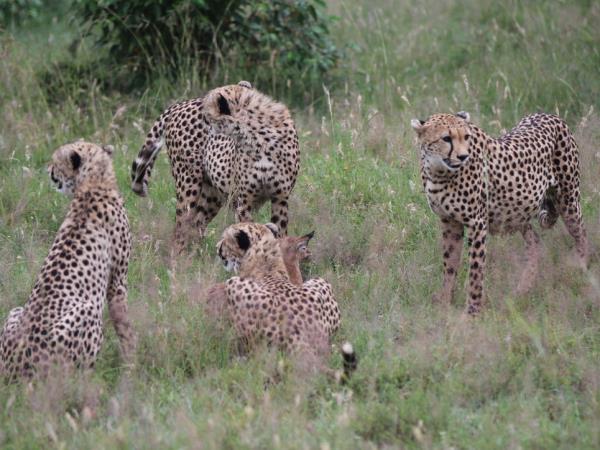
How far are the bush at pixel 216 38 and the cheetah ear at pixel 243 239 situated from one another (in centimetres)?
283

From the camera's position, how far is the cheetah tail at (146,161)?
21.7ft

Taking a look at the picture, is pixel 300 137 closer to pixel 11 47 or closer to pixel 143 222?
pixel 143 222

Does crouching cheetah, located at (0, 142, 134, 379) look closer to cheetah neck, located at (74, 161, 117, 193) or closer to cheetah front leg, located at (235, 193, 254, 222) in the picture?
cheetah neck, located at (74, 161, 117, 193)

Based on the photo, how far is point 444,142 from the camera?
548 cm

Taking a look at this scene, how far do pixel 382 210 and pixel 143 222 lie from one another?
58.7 inches

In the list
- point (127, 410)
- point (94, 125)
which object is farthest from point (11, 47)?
point (127, 410)

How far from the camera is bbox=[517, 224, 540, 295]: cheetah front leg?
5605 millimetres

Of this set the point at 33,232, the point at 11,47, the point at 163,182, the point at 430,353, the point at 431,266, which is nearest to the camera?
the point at 430,353

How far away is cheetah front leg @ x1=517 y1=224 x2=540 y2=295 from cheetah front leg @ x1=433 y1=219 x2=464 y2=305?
37cm

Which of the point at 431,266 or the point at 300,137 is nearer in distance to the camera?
the point at 431,266

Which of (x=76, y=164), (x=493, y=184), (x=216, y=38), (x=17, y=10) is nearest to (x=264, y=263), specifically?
(x=76, y=164)

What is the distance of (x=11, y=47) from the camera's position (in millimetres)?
8609

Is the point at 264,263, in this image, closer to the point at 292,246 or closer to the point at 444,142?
the point at 292,246

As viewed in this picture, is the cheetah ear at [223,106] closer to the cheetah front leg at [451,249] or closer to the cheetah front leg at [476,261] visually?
the cheetah front leg at [451,249]
